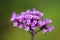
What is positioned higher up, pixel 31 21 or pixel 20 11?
pixel 20 11

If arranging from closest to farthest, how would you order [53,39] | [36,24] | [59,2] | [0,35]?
[36,24] < [53,39] < [0,35] < [59,2]

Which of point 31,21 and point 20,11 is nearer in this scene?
point 31,21

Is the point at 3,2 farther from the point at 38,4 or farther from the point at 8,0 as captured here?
the point at 38,4

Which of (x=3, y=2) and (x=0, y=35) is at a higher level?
(x=3, y=2)

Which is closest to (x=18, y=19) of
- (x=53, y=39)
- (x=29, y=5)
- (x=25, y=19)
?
(x=25, y=19)

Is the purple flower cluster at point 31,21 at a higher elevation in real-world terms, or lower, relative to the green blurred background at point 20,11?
lower

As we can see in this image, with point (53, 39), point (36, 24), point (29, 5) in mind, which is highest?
point (29, 5)

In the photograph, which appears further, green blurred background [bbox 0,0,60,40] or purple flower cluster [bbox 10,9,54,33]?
green blurred background [bbox 0,0,60,40]

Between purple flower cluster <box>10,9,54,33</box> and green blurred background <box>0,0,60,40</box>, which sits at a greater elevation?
green blurred background <box>0,0,60,40</box>
